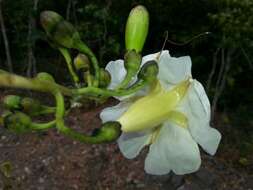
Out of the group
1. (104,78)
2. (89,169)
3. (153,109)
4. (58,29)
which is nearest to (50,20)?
(58,29)

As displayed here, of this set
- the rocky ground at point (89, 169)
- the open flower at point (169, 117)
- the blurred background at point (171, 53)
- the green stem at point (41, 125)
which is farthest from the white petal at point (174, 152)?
the rocky ground at point (89, 169)

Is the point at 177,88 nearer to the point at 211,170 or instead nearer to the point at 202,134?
the point at 202,134

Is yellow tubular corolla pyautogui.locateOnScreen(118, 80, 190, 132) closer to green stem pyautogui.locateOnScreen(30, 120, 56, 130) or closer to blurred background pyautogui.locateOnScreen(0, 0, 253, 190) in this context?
green stem pyautogui.locateOnScreen(30, 120, 56, 130)

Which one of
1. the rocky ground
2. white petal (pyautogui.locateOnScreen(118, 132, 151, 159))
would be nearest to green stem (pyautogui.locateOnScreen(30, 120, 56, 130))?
white petal (pyautogui.locateOnScreen(118, 132, 151, 159))

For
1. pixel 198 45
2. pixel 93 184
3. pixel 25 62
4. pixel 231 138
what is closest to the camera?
pixel 93 184

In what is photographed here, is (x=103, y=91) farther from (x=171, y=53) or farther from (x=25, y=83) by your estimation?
(x=171, y=53)

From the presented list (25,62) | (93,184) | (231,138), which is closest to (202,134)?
(93,184)
